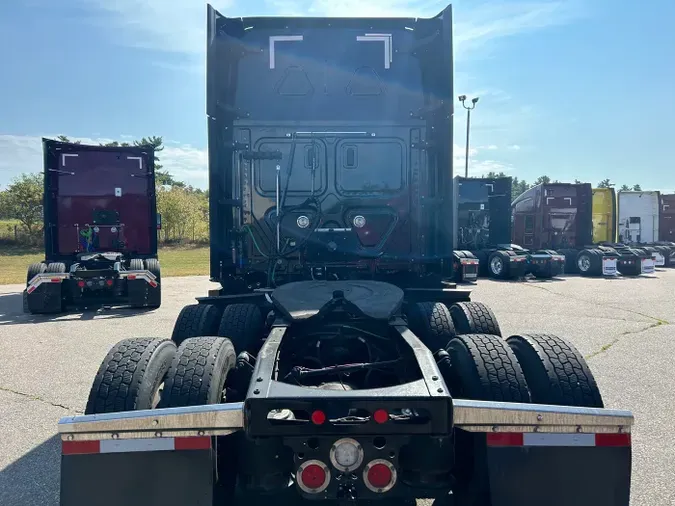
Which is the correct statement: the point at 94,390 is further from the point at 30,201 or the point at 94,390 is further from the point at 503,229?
the point at 30,201

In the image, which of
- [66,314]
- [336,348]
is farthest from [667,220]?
[336,348]

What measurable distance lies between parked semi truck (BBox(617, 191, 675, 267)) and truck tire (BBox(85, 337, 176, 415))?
79.2 feet

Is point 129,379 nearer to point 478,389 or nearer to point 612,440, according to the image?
point 478,389

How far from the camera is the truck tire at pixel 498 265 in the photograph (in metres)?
16.9

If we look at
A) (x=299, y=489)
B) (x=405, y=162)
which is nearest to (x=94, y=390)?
(x=299, y=489)

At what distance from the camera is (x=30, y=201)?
34.0m

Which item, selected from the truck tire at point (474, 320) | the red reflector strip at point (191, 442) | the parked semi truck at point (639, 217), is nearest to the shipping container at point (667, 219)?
the parked semi truck at point (639, 217)

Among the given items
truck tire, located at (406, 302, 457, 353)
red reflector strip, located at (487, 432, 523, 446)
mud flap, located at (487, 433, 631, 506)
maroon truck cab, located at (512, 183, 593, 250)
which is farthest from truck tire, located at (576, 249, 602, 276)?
red reflector strip, located at (487, 432, 523, 446)

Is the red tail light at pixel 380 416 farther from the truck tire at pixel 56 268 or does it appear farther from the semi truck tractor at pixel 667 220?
the semi truck tractor at pixel 667 220

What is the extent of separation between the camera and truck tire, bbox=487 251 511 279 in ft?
55.5

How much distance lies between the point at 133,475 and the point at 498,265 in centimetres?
1634

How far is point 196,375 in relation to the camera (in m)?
2.57

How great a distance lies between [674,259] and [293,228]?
2338cm

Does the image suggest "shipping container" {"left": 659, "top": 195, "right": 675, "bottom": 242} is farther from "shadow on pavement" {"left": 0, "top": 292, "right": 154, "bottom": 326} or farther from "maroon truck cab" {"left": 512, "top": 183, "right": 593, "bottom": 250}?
"shadow on pavement" {"left": 0, "top": 292, "right": 154, "bottom": 326}
